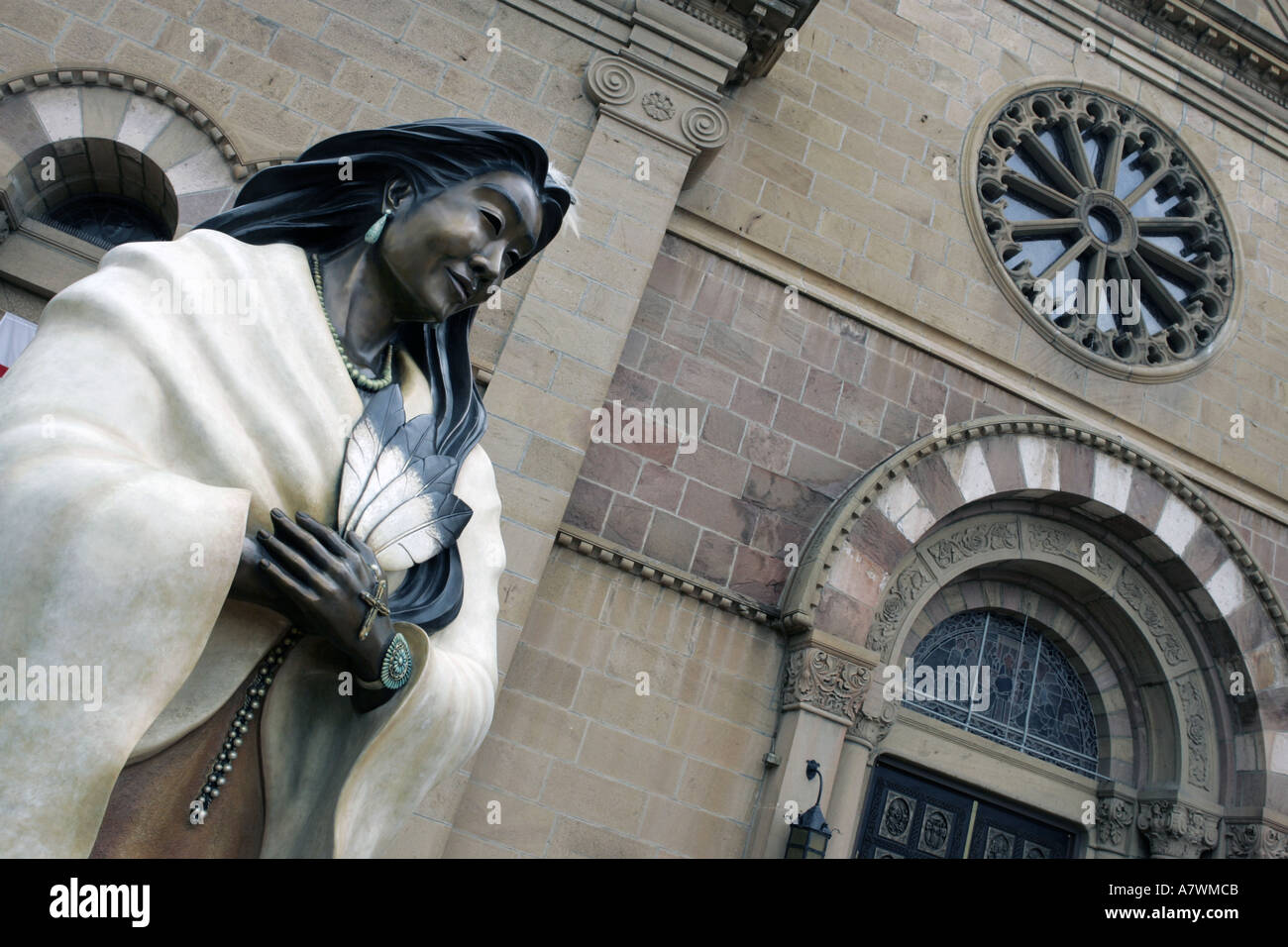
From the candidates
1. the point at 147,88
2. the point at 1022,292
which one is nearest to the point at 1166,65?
the point at 1022,292

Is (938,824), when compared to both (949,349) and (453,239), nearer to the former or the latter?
(949,349)

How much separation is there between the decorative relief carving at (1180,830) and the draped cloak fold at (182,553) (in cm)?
654

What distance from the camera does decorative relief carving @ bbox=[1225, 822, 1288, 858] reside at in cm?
640

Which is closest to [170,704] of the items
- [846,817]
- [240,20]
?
[846,817]

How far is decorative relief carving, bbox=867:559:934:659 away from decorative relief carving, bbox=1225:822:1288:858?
9.03 feet

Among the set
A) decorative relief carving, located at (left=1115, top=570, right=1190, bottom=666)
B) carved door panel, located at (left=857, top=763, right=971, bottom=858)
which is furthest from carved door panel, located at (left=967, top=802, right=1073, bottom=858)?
decorative relief carving, located at (left=1115, top=570, right=1190, bottom=666)

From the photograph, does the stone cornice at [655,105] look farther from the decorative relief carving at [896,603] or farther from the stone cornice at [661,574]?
the decorative relief carving at [896,603]

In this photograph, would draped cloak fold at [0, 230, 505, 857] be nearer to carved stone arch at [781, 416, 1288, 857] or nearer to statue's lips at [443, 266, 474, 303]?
statue's lips at [443, 266, 474, 303]

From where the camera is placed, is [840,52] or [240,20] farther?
[840,52]

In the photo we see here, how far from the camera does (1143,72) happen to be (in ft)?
28.3

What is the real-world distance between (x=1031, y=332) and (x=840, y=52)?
2741mm

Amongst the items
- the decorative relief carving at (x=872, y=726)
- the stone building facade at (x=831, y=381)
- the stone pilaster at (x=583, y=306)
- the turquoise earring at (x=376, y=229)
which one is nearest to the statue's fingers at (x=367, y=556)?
the turquoise earring at (x=376, y=229)

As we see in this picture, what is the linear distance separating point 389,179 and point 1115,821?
7.04 metres
